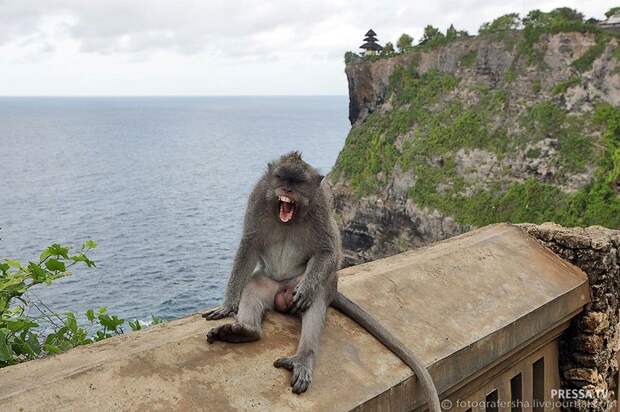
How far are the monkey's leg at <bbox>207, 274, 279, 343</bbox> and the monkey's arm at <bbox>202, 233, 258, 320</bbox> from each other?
7 centimetres

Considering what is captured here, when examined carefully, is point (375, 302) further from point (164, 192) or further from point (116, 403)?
point (164, 192)

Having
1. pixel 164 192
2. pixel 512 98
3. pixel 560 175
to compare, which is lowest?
pixel 164 192

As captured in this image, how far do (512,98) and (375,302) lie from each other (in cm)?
4946

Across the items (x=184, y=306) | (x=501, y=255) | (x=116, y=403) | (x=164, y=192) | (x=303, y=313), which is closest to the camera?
(x=116, y=403)

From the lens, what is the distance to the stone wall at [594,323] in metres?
4.92

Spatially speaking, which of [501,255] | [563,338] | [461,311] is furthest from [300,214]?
[563,338]

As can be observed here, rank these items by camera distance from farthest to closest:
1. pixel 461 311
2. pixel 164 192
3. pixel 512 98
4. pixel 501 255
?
1. pixel 164 192
2. pixel 512 98
3. pixel 501 255
4. pixel 461 311

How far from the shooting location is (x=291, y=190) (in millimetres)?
4238

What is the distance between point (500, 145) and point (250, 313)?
4801cm

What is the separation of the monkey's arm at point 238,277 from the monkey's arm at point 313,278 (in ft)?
1.24

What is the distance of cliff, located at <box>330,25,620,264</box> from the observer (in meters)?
43.5

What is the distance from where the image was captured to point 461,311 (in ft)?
13.3

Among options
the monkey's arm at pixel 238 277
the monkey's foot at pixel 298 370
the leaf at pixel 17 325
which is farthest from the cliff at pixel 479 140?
the leaf at pixel 17 325

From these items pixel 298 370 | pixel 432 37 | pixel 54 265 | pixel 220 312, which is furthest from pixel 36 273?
pixel 432 37
